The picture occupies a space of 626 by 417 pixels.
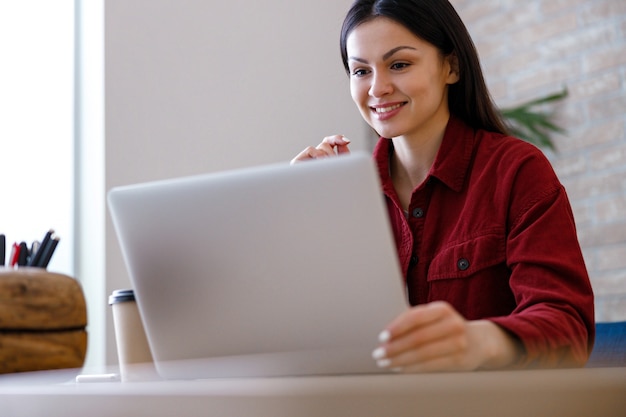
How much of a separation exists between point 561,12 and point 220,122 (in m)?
1.23

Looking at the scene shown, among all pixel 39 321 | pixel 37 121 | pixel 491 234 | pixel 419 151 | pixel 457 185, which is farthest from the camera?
pixel 37 121

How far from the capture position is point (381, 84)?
4.75 ft

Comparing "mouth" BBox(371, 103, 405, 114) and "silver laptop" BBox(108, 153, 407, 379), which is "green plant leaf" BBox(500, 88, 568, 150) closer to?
"mouth" BBox(371, 103, 405, 114)

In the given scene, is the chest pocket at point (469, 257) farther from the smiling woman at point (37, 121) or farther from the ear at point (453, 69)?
the smiling woman at point (37, 121)

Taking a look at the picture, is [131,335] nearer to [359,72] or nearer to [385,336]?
[385,336]

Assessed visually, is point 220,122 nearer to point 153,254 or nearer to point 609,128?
point 609,128

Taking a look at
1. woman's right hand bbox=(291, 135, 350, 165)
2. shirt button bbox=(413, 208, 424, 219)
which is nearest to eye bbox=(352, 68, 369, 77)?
woman's right hand bbox=(291, 135, 350, 165)

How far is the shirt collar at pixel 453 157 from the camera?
55.6 inches

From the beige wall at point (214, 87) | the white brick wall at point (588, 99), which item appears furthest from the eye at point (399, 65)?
the white brick wall at point (588, 99)

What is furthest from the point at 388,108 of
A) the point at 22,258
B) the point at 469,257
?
the point at 22,258

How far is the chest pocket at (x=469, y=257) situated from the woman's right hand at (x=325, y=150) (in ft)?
0.86

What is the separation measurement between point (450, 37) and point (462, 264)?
0.41 meters

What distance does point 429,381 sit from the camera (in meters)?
0.44

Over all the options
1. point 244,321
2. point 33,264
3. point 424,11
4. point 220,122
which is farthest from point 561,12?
point 244,321
